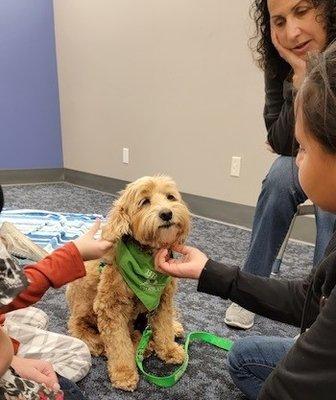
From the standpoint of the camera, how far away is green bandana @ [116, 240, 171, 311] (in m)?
1.19

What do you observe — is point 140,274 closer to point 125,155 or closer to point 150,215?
point 150,215

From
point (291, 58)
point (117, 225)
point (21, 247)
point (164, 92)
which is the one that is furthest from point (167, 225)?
point (164, 92)

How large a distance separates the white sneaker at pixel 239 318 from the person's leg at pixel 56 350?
22.1 inches

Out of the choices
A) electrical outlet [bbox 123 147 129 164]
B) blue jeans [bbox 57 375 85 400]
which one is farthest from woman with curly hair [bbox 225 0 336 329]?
electrical outlet [bbox 123 147 129 164]

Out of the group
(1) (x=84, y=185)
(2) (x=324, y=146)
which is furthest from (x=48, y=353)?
(1) (x=84, y=185)

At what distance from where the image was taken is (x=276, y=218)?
4.83 feet

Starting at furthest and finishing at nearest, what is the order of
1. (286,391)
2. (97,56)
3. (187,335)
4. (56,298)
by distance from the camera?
1. (97,56)
2. (56,298)
3. (187,335)
4. (286,391)

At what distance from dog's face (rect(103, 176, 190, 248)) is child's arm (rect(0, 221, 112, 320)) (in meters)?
0.12

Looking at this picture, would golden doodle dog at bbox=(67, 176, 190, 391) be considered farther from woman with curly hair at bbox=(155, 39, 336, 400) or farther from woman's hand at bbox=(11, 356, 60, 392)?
woman with curly hair at bbox=(155, 39, 336, 400)

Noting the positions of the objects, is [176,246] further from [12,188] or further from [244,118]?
[12,188]

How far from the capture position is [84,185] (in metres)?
3.87

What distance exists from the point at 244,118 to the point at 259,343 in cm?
169

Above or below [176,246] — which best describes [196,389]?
below

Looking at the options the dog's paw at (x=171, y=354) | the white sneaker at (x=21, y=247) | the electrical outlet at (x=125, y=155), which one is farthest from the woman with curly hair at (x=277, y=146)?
the electrical outlet at (x=125, y=155)
